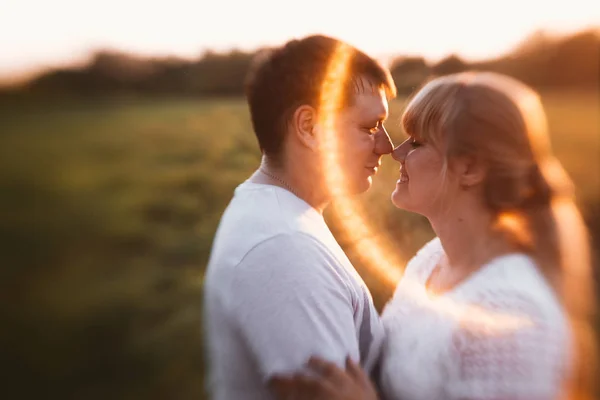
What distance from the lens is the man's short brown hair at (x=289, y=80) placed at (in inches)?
51.3

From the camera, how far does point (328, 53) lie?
1.31m

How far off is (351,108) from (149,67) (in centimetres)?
98

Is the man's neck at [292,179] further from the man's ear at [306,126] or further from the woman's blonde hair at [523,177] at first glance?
the woman's blonde hair at [523,177]

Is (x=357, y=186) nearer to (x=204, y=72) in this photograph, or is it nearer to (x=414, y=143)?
(x=414, y=143)

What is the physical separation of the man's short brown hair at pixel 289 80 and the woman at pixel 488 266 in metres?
0.17

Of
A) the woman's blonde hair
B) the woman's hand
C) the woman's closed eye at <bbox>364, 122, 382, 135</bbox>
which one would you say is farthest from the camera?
the woman's closed eye at <bbox>364, 122, 382, 135</bbox>

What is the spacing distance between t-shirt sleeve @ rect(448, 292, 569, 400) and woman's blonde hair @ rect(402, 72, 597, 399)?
116mm

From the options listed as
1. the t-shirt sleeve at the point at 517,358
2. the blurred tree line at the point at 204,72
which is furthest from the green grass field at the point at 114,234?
the t-shirt sleeve at the point at 517,358

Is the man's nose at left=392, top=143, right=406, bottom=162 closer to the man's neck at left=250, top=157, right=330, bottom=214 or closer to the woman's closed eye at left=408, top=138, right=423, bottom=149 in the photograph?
the woman's closed eye at left=408, top=138, right=423, bottom=149

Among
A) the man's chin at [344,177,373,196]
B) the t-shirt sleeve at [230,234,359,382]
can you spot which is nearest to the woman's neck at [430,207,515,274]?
the man's chin at [344,177,373,196]

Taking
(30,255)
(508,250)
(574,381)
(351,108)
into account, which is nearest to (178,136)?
(30,255)

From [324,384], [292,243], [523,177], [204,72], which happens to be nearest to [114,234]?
[204,72]

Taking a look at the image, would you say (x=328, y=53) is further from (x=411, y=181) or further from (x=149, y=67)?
(x=149, y=67)

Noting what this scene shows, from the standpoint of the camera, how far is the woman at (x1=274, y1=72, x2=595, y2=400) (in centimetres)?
104
